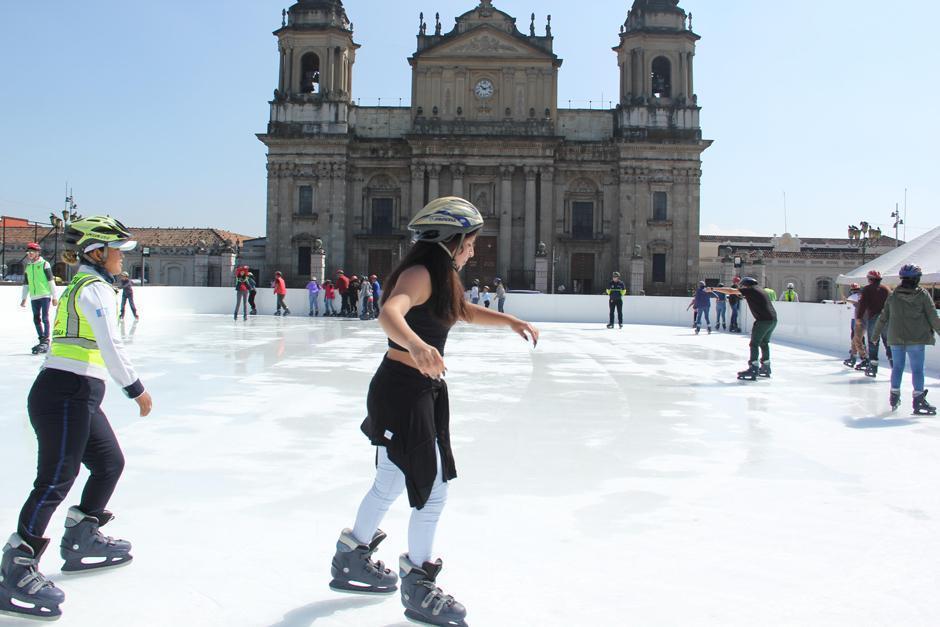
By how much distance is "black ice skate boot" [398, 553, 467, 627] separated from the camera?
320 centimetres

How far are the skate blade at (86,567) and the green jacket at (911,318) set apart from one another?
8302 mm

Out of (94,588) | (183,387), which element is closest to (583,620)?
(94,588)

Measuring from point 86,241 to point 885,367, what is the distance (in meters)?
14.5

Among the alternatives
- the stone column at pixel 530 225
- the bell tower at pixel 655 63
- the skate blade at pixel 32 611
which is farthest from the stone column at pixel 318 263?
the skate blade at pixel 32 611

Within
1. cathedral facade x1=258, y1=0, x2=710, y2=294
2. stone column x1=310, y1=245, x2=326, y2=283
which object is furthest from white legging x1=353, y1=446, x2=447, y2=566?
cathedral facade x1=258, y1=0, x2=710, y2=294

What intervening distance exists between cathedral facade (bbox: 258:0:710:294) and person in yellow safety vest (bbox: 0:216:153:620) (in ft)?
142

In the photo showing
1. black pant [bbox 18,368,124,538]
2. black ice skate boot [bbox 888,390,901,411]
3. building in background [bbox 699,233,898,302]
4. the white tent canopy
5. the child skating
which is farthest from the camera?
building in background [bbox 699,233,898,302]

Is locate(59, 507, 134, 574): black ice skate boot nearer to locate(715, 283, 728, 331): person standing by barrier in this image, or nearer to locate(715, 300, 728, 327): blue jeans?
locate(715, 283, 728, 331): person standing by barrier

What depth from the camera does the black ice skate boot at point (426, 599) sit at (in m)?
3.20

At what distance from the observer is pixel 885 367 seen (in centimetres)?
1487

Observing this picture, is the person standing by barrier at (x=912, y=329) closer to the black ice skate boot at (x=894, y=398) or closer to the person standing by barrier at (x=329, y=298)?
the black ice skate boot at (x=894, y=398)

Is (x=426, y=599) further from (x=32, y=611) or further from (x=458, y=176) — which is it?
(x=458, y=176)

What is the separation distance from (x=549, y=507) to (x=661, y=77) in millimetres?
48643

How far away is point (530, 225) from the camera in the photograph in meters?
47.2
